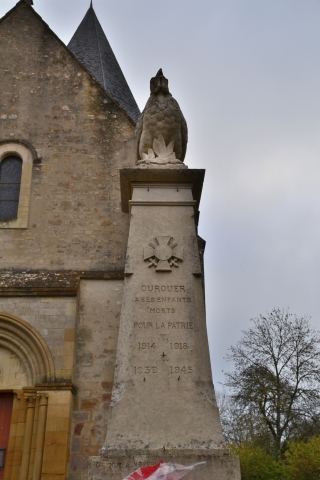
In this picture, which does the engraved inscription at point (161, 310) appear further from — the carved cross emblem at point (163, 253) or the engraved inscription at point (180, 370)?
the engraved inscription at point (180, 370)

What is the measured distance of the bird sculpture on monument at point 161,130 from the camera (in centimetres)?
624

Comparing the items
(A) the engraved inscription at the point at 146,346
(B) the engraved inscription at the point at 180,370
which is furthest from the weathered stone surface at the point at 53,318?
(B) the engraved inscription at the point at 180,370

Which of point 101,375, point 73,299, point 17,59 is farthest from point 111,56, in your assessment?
point 101,375

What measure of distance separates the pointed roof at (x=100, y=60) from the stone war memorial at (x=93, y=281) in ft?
12.8

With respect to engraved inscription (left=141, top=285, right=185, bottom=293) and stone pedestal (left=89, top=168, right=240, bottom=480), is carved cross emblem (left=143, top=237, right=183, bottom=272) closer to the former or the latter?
stone pedestal (left=89, top=168, right=240, bottom=480)

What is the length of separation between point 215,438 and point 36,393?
5203 mm

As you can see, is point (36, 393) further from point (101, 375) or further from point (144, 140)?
point (144, 140)

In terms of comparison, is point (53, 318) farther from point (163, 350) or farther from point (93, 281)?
point (163, 350)

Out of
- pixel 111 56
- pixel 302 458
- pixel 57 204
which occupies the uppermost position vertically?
pixel 111 56

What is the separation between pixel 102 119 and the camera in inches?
461

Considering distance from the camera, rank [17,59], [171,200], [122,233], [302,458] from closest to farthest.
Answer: [171,200]
[122,233]
[17,59]
[302,458]

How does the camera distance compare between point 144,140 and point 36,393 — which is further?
point 36,393

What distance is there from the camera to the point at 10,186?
11273mm

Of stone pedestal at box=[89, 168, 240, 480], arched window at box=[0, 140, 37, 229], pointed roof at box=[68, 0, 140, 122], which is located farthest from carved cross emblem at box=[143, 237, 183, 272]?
pointed roof at box=[68, 0, 140, 122]
